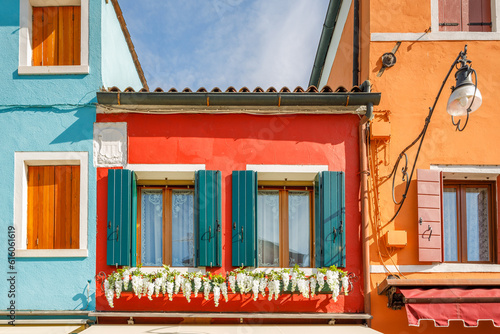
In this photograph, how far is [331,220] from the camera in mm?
6672

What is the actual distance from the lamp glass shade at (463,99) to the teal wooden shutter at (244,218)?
9.43 feet

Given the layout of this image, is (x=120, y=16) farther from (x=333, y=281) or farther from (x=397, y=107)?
(x=333, y=281)

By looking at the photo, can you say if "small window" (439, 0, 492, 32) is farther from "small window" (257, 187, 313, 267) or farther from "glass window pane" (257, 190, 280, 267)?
"glass window pane" (257, 190, 280, 267)

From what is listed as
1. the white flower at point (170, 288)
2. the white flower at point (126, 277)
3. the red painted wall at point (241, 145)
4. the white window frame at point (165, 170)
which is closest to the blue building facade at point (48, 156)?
the red painted wall at point (241, 145)

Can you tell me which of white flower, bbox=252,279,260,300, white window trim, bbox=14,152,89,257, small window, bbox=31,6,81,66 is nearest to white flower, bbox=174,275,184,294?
white flower, bbox=252,279,260,300

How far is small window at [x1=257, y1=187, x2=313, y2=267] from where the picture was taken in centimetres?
700

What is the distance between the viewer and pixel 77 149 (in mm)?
6820

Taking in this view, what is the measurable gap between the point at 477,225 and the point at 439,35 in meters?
3.05

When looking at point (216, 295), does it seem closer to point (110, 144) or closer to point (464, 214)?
point (110, 144)

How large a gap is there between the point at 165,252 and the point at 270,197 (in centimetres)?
185

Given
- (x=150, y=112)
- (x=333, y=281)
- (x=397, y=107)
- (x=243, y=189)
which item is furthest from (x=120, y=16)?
(x=333, y=281)

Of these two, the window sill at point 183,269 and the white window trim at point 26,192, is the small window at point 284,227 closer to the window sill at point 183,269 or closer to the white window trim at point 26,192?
the window sill at point 183,269

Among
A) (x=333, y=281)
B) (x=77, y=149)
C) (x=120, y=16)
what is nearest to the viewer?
(x=333, y=281)

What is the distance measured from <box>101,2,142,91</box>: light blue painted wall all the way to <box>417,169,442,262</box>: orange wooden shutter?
17.0 ft
